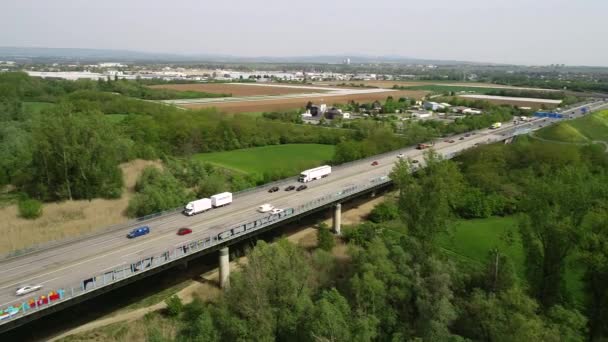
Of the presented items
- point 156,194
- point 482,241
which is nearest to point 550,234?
point 482,241

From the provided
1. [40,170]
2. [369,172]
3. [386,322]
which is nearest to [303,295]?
[386,322]

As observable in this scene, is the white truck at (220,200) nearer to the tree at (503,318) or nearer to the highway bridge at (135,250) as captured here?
the highway bridge at (135,250)

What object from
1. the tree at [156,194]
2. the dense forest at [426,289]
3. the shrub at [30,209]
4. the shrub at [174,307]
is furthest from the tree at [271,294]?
the shrub at [30,209]

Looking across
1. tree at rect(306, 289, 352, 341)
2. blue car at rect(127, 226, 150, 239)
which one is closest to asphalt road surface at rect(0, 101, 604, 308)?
blue car at rect(127, 226, 150, 239)

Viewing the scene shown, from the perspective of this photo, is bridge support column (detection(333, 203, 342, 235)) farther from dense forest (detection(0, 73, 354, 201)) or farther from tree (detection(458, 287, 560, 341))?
dense forest (detection(0, 73, 354, 201))

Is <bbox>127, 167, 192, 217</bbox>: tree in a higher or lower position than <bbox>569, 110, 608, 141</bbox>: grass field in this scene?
lower

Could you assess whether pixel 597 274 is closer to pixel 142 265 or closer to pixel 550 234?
pixel 550 234

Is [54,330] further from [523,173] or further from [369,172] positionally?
[523,173]

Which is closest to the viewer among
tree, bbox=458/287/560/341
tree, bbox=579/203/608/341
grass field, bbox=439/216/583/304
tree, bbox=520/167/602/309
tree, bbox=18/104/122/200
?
tree, bbox=458/287/560/341
